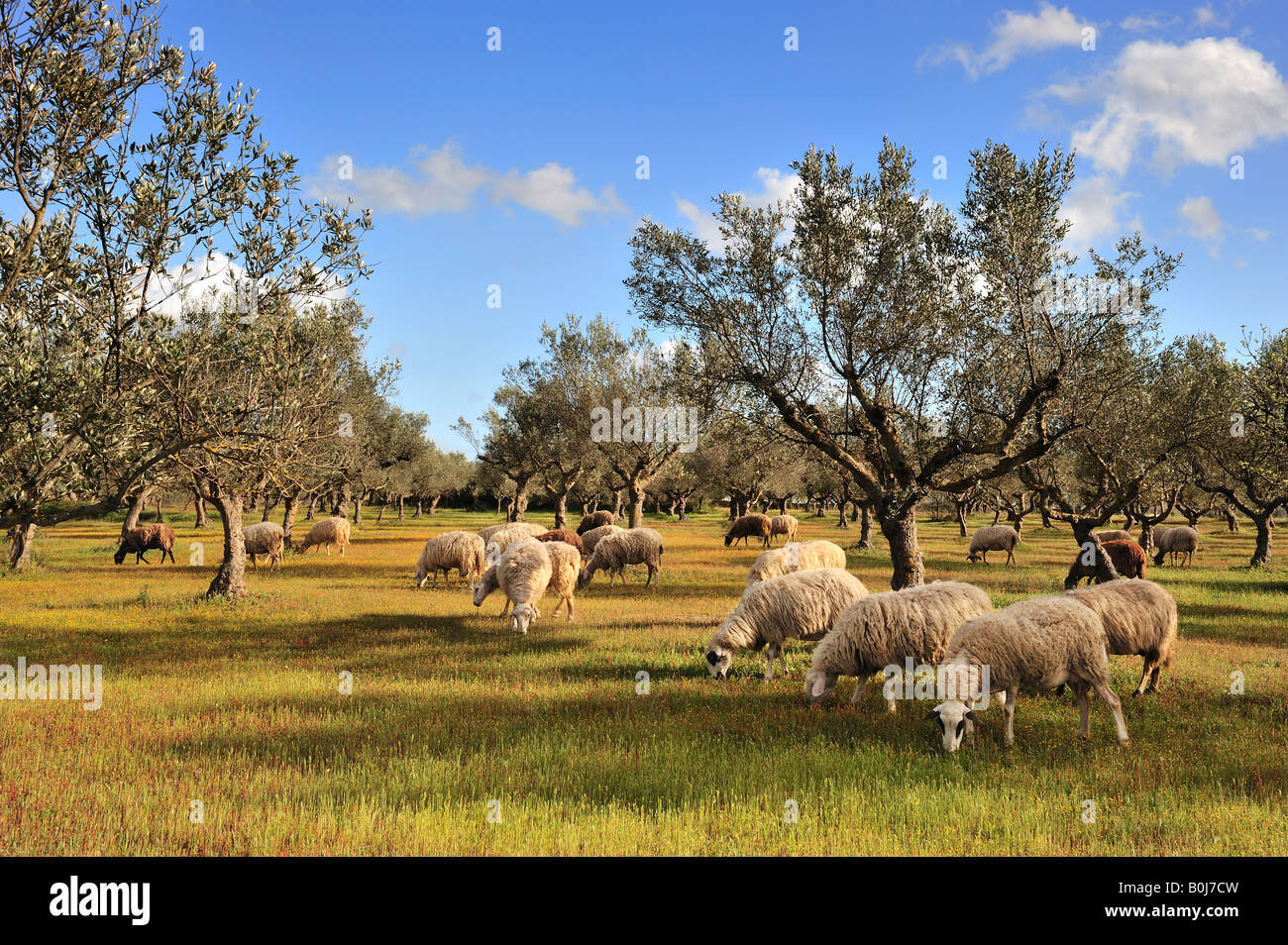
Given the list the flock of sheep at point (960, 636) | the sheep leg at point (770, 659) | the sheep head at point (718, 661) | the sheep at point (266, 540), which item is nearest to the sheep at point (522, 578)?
the sheep head at point (718, 661)

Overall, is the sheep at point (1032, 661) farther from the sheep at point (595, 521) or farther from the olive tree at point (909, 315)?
the sheep at point (595, 521)

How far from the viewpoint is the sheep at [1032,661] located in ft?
28.7

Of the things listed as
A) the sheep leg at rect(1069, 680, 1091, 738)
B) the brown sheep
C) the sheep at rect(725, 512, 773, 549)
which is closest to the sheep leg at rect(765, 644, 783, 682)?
the sheep leg at rect(1069, 680, 1091, 738)

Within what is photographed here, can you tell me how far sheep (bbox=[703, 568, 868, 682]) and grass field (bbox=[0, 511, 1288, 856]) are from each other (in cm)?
56

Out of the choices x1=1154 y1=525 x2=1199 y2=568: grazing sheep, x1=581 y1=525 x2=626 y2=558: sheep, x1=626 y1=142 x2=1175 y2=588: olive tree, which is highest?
x1=626 y1=142 x2=1175 y2=588: olive tree

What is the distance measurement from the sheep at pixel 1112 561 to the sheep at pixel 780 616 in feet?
41.9

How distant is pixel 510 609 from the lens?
66.0 feet

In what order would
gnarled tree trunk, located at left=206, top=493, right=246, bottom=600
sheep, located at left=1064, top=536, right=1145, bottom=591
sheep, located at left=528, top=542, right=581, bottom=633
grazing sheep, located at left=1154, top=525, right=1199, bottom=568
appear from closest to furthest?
sheep, located at left=528, top=542, right=581, bottom=633 < gnarled tree trunk, located at left=206, top=493, right=246, bottom=600 < sheep, located at left=1064, top=536, right=1145, bottom=591 < grazing sheep, located at left=1154, top=525, right=1199, bottom=568

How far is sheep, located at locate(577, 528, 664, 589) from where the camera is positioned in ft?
86.5

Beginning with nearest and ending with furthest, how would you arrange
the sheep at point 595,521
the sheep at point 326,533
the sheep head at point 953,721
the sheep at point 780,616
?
1. the sheep head at point 953,721
2. the sheep at point 780,616
3. the sheep at point 326,533
4. the sheep at point 595,521

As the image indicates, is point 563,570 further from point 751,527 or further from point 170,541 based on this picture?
point 751,527

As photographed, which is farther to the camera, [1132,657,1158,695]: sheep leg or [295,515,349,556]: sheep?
[295,515,349,556]: sheep

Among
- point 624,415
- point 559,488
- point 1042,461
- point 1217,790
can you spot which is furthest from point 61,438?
point 559,488

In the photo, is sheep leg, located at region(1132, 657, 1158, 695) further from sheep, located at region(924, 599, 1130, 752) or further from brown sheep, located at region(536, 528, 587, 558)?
brown sheep, located at region(536, 528, 587, 558)
